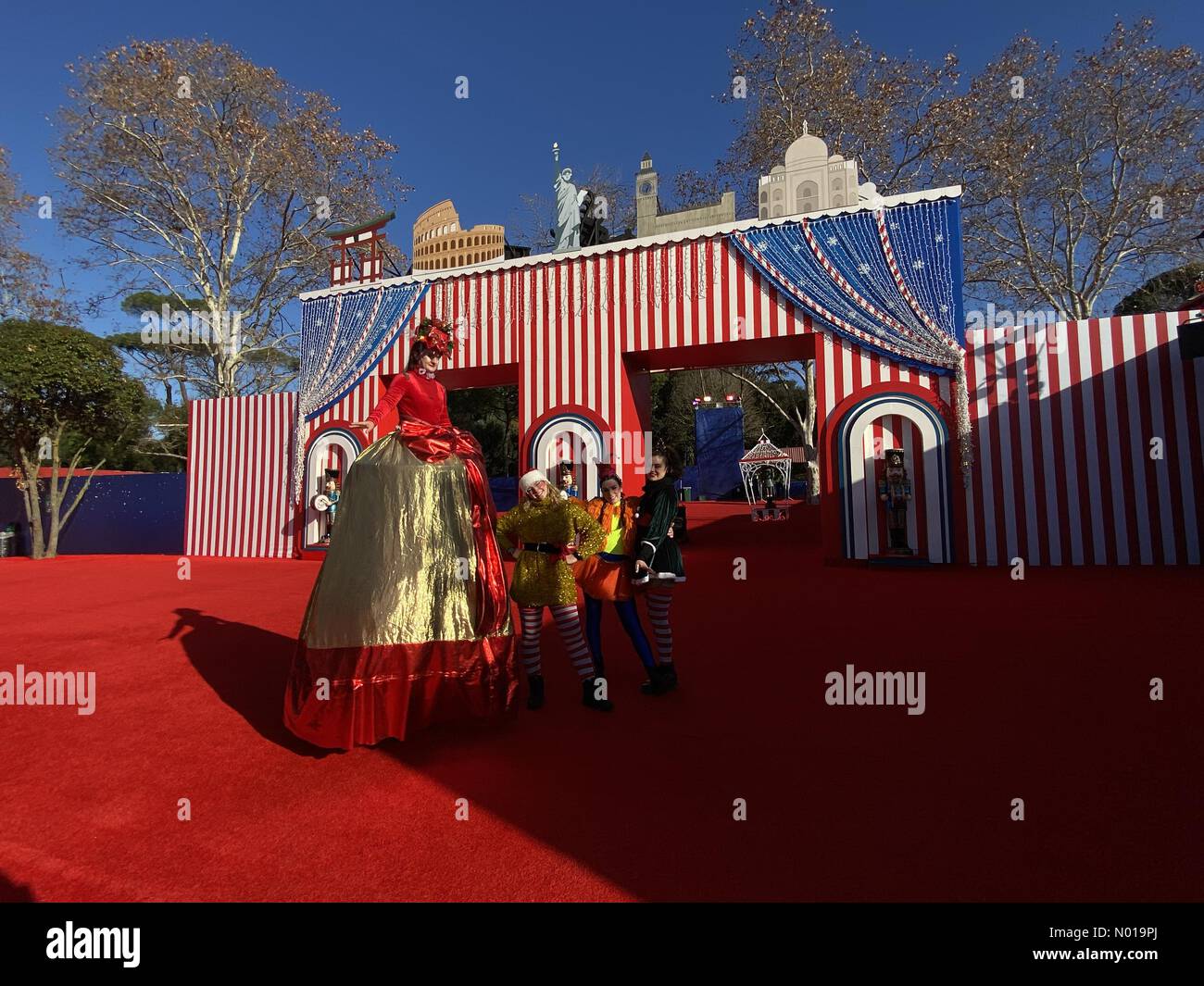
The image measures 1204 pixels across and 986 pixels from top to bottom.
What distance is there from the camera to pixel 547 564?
3.72 meters

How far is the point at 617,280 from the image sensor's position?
412 inches

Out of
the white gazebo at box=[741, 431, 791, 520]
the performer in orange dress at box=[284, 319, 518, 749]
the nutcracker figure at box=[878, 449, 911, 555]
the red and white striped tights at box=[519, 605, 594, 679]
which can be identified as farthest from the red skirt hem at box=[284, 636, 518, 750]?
the white gazebo at box=[741, 431, 791, 520]

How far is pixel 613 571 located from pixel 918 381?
22.3 ft

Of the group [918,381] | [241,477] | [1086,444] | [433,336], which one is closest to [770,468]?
[918,381]

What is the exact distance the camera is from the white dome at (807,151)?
951 cm

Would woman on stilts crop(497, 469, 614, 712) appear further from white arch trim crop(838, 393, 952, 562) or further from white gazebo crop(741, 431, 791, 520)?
white gazebo crop(741, 431, 791, 520)

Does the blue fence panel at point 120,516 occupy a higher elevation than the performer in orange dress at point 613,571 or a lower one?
higher

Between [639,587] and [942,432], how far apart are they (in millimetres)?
6636

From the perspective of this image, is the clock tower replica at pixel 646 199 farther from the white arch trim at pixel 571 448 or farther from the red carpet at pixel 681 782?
the red carpet at pixel 681 782

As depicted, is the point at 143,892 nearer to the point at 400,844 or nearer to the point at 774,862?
the point at 400,844

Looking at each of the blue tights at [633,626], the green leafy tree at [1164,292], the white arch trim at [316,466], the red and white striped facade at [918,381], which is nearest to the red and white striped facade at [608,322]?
the red and white striped facade at [918,381]

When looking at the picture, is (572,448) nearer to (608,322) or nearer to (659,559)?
(608,322)

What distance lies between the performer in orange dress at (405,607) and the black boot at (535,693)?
39 centimetres
